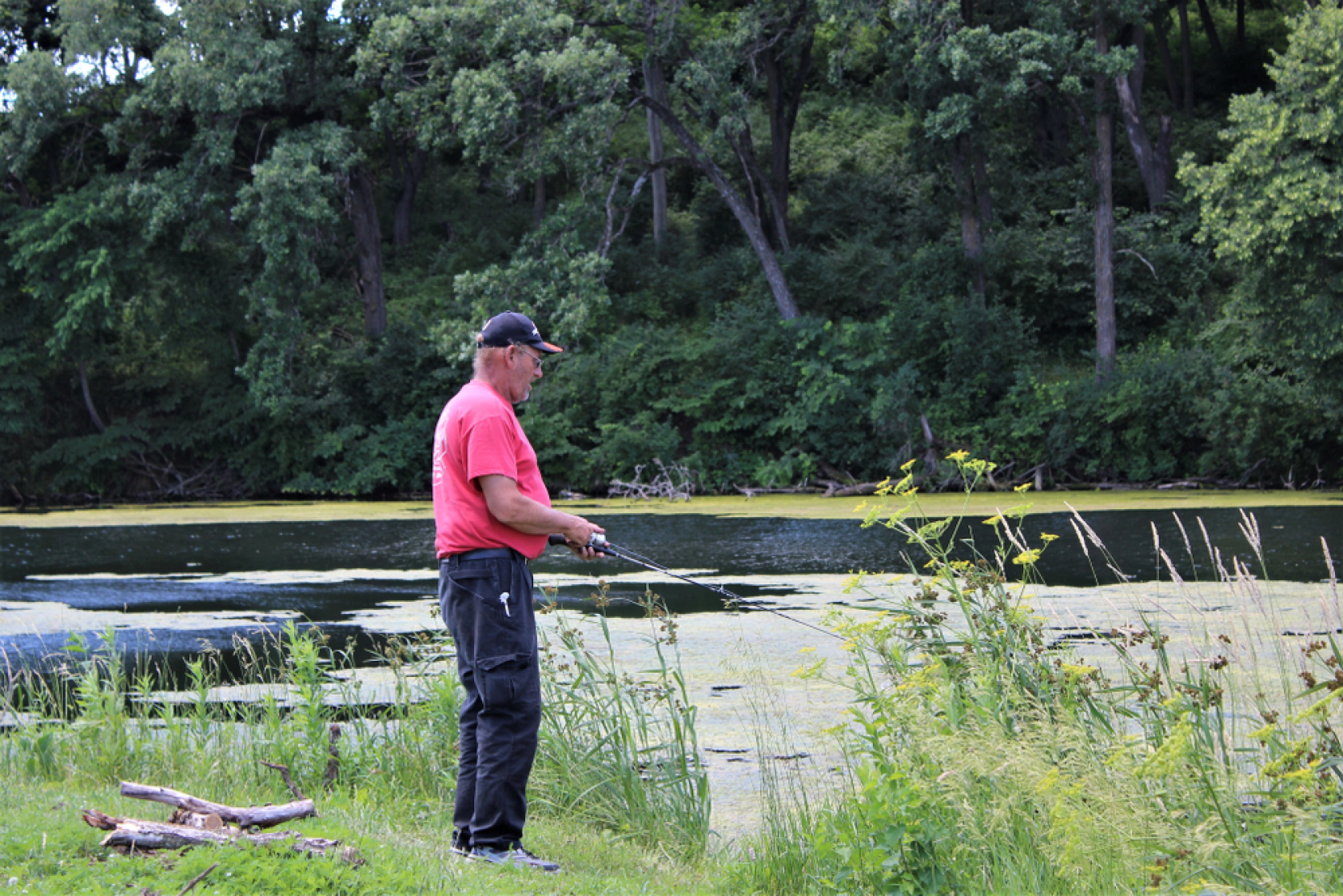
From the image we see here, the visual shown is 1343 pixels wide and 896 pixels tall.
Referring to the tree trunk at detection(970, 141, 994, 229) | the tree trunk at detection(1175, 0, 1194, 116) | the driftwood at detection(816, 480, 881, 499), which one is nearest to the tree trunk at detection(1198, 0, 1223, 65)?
the tree trunk at detection(1175, 0, 1194, 116)

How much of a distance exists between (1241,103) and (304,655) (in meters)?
14.7

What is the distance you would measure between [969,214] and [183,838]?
20536 mm

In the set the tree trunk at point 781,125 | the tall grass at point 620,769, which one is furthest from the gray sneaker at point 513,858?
the tree trunk at point 781,125

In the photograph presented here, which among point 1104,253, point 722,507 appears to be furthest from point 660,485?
point 1104,253

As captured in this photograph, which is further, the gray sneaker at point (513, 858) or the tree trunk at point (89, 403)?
the tree trunk at point (89, 403)

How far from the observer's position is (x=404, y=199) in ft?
92.8

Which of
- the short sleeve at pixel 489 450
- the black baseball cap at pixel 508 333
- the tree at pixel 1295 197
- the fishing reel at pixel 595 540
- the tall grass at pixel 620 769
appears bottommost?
the tall grass at pixel 620 769

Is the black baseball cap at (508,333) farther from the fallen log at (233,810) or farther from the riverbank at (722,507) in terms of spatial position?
the riverbank at (722,507)

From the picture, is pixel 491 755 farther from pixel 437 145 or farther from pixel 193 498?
pixel 193 498

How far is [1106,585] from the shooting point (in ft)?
31.7

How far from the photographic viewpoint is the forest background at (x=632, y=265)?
64.0 feet

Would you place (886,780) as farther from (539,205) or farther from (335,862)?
(539,205)

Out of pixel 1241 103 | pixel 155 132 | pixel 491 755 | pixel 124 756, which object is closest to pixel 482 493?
pixel 491 755

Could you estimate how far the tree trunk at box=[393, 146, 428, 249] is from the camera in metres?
28.0
